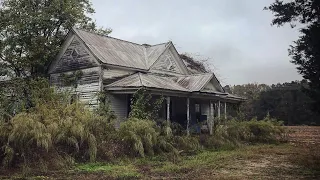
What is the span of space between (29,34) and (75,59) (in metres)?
3.88

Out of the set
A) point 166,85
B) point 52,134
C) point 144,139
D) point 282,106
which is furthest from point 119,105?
point 282,106

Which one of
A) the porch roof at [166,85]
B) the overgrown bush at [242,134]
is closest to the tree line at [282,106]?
the porch roof at [166,85]

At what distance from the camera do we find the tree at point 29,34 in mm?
22328

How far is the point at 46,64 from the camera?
23.6m

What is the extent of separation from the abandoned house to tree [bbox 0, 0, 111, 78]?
112cm

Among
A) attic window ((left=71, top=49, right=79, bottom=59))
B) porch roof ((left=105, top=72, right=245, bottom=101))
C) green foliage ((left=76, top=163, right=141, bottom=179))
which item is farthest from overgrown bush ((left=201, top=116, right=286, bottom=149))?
attic window ((left=71, top=49, right=79, bottom=59))

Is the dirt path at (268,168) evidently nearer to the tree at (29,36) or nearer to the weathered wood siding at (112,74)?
the weathered wood siding at (112,74)

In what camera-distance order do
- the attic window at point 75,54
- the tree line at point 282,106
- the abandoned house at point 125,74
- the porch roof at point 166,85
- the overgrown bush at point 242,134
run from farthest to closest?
the tree line at point 282,106 < the attic window at point 75,54 < the abandoned house at point 125,74 < the porch roof at point 166,85 < the overgrown bush at point 242,134

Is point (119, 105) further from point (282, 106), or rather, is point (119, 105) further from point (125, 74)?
point (282, 106)

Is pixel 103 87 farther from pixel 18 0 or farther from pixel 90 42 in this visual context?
pixel 18 0

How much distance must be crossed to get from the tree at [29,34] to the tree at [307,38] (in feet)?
53.4

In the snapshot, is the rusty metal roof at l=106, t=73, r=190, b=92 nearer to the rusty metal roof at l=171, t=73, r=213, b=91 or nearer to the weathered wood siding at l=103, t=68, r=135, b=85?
the weathered wood siding at l=103, t=68, r=135, b=85

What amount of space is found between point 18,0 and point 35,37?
10.3ft

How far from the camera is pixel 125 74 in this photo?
21484mm
